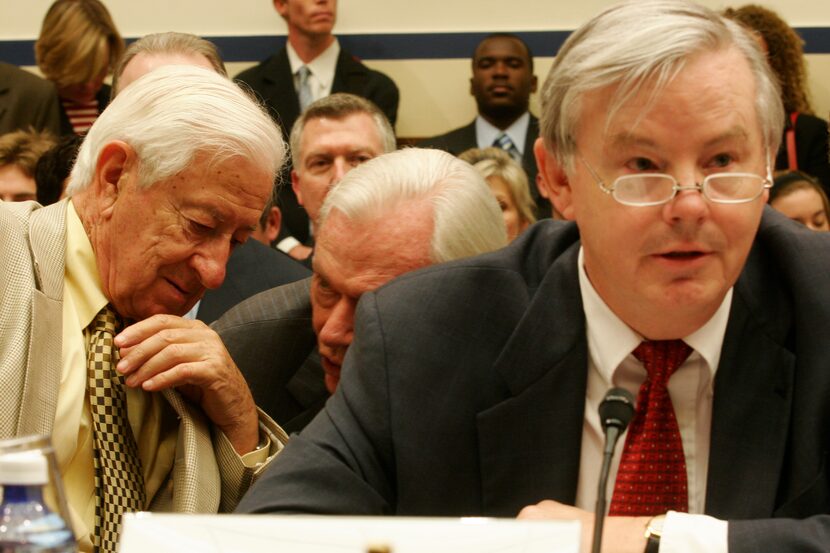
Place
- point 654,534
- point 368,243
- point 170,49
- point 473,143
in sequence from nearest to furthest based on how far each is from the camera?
→ 1. point 654,534
2. point 368,243
3. point 170,49
4. point 473,143

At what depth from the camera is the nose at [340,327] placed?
2.51 metres

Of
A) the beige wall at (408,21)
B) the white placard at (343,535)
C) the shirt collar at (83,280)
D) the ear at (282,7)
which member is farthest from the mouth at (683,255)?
the beige wall at (408,21)

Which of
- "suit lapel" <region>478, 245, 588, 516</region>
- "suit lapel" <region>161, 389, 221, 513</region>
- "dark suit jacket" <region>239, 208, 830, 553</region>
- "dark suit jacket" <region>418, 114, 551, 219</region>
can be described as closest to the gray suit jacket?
"suit lapel" <region>161, 389, 221, 513</region>

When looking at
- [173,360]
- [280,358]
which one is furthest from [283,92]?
[173,360]

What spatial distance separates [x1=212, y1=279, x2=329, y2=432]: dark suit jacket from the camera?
272 centimetres

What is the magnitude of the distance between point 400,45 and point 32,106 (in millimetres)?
2093

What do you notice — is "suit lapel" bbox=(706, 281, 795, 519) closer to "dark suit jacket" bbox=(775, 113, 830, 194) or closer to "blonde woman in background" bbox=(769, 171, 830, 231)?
"blonde woman in background" bbox=(769, 171, 830, 231)

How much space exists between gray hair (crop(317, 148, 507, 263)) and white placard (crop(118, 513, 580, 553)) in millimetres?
1268

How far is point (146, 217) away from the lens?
7.70ft

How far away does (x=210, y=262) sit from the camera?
242cm

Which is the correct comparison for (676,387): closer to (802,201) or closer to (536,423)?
(536,423)

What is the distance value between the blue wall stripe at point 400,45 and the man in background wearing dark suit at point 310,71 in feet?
1.47

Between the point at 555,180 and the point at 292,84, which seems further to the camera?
the point at 292,84

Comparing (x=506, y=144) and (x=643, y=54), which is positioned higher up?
(x=643, y=54)
